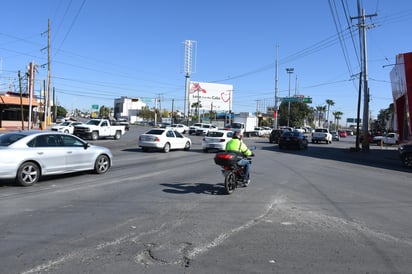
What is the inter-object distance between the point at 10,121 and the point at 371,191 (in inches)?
1902

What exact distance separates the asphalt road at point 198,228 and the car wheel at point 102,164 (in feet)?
4.23

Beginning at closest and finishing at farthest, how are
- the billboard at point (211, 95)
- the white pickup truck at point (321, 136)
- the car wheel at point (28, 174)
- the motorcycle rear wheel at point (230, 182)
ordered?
1. the motorcycle rear wheel at point (230, 182)
2. the car wheel at point (28, 174)
3. the white pickup truck at point (321, 136)
4. the billboard at point (211, 95)

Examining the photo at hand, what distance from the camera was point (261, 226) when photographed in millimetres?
6387

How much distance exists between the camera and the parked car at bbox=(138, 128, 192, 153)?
885 inches

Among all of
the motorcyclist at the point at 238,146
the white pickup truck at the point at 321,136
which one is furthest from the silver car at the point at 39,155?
the white pickup truck at the point at 321,136

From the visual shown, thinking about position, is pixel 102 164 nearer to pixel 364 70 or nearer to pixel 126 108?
pixel 364 70

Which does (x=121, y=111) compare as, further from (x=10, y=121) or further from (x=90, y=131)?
(x=90, y=131)

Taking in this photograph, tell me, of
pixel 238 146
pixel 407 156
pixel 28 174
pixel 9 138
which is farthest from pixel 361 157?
pixel 9 138

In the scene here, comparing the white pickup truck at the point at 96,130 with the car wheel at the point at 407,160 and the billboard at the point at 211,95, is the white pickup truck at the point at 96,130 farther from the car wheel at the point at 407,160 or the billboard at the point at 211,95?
the billboard at the point at 211,95

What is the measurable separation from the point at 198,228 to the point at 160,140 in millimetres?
16661

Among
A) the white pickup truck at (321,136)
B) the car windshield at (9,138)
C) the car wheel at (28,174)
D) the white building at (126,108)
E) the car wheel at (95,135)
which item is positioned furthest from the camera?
the white building at (126,108)

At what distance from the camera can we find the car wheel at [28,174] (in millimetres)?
9422

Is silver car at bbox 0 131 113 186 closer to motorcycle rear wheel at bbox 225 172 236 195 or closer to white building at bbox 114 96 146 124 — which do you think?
motorcycle rear wheel at bbox 225 172 236 195

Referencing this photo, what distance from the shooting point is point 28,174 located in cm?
963
